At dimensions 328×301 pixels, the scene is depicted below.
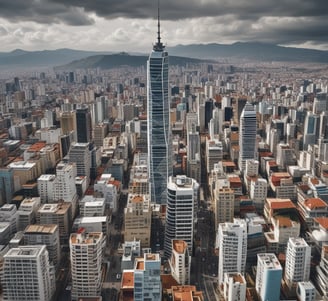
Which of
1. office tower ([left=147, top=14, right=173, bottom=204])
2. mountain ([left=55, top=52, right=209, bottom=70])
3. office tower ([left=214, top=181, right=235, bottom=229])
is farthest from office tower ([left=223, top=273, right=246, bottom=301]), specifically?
mountain ([left=55, top=52, right=209, bottom=70])

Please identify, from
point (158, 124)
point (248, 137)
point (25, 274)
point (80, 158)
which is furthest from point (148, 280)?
point (248, 137)

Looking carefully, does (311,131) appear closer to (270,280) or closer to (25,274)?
(270,280)

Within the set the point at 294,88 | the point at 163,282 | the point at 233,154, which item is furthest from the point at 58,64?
the point at 163,282

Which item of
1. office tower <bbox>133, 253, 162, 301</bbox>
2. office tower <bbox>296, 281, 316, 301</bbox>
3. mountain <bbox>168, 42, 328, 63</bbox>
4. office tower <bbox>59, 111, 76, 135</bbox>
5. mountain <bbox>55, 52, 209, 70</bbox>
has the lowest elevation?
office tower <bbox>296, 281, 316, 301</bbox>

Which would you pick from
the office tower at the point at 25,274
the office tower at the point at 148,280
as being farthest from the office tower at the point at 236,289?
the office tower at the point at 25,274

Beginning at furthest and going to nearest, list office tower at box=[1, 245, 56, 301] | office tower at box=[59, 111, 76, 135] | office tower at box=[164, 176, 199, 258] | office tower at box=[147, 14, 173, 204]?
office tower at box=[59, 111, 76, 135]
office tower at box=[147, 14, 173, 204]
office tower at box=[164, 176, 199, 258]
office tower at box=[1, 245, 56, 301]

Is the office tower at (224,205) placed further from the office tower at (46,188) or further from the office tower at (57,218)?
the office tower at (46,188)

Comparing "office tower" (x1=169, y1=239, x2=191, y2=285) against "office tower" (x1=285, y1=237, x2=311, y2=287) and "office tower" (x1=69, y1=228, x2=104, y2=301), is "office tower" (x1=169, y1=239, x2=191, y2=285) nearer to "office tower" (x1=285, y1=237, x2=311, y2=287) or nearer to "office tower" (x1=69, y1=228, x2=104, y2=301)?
"office tower" (x1=69, y1=228, x2=104, y2=301)
